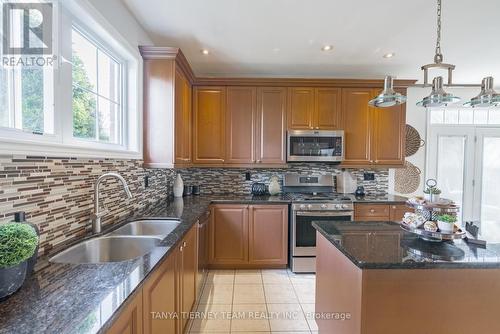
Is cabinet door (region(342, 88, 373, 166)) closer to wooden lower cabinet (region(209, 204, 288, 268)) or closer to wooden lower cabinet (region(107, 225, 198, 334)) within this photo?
wooden lower cabinet (region(209, 204, 288, 268))

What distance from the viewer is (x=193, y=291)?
219cm

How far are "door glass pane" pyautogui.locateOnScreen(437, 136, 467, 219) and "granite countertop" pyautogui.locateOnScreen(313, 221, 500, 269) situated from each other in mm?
3015

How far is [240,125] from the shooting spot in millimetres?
3441

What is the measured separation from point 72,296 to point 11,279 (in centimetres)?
20

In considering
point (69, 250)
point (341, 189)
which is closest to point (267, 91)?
point (341, 189)

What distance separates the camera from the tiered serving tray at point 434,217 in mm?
1388

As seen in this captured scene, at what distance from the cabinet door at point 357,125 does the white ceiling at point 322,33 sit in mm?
348

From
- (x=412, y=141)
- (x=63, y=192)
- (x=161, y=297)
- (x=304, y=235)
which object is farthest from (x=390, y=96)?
(x=412, y=141)

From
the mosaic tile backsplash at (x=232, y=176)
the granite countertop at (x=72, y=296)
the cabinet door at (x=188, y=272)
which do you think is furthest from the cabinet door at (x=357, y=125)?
the granite countertop at (x=72, y=296)

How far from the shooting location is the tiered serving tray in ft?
4.55

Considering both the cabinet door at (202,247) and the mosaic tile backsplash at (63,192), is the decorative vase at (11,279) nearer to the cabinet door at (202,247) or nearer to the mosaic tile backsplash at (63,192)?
the mosaic tile backsplash at (63,192)

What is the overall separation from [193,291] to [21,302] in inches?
58.1

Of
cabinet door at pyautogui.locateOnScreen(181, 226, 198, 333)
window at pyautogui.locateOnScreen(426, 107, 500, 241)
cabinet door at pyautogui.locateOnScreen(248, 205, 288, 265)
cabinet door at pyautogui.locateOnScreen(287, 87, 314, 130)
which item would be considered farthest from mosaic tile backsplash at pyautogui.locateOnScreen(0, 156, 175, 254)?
window at pyautogui.locateOnScreen(426, 107, 500, 241)

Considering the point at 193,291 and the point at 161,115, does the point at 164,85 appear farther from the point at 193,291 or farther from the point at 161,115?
the point at 193,291
